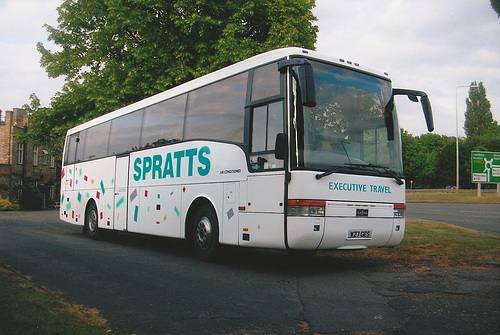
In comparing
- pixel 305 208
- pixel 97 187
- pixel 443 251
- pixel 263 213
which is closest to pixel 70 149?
pixel 97 187

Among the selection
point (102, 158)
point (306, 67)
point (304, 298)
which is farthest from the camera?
point (102, 158)

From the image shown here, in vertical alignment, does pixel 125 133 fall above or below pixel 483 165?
below

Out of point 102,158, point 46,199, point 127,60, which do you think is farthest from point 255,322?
point 46,199

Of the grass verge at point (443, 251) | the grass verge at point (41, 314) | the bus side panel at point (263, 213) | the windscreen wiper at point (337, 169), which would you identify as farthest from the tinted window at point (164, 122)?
the grass verge at point (41, 314)

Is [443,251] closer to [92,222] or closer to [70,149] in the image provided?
[92,222]

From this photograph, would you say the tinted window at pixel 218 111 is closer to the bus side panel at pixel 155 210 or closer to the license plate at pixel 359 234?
the bus side panel at pixel 155 210

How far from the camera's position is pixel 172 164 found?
37.3 feet

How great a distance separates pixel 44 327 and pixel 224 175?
16.9ft

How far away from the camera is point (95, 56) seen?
78.2 ft

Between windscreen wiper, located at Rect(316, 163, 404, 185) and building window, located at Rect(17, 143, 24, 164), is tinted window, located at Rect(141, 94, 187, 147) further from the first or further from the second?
building window, located at Rect(17, 143, 24, 164)

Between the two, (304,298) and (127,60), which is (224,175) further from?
(127,60)

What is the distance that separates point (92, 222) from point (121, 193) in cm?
269

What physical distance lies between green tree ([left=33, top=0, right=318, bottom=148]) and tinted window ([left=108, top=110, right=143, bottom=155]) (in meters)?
6.75

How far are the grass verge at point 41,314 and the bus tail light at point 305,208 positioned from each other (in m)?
3.40
